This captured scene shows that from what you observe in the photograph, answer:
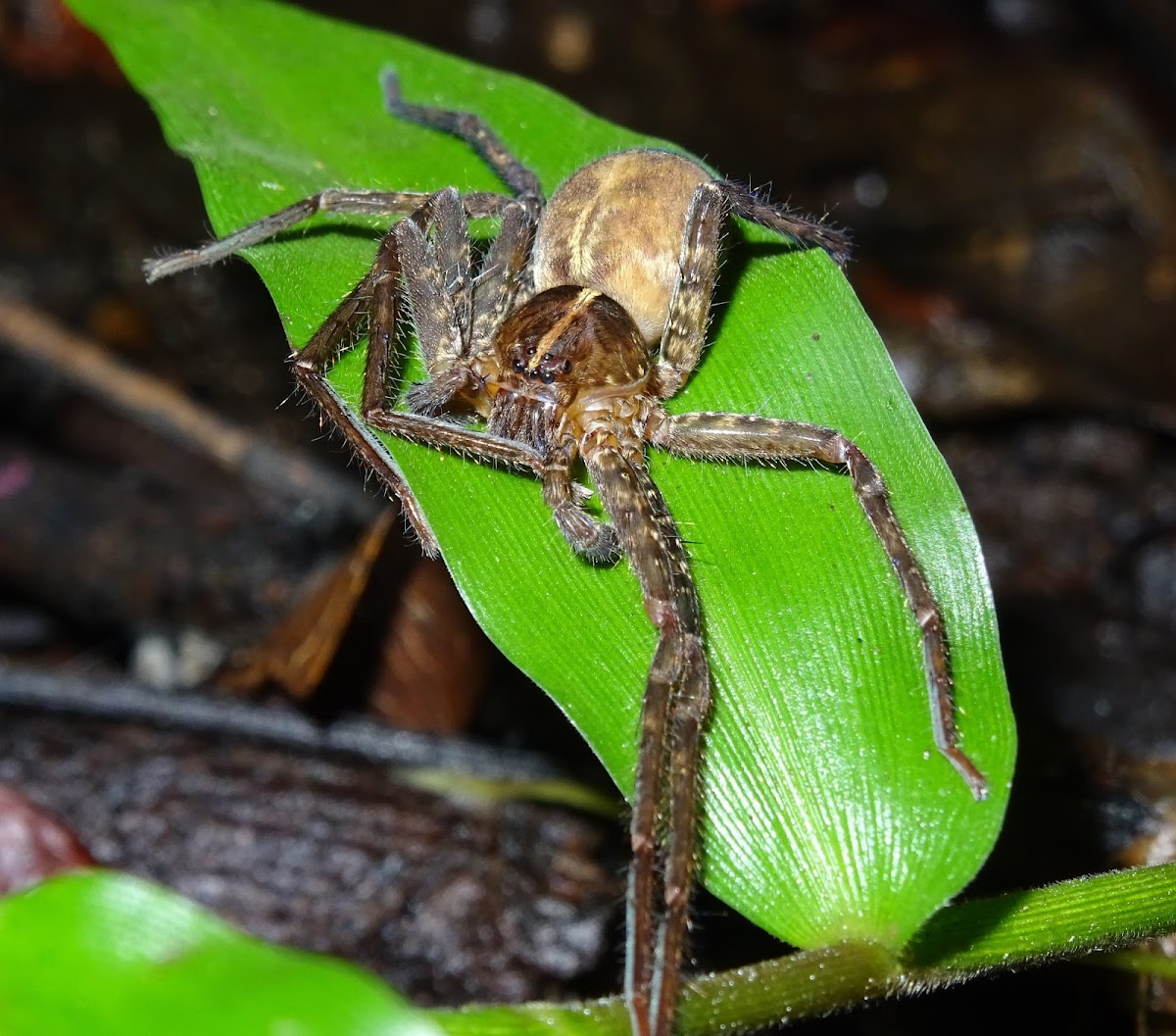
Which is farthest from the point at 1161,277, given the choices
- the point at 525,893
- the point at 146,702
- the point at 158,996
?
the point at 158,996

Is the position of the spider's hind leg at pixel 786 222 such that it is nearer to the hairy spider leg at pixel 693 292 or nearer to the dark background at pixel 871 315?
the hairy spider leg at pixel 693 292

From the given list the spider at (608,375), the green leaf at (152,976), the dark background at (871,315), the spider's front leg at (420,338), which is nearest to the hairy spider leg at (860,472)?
the spider at (608,375)

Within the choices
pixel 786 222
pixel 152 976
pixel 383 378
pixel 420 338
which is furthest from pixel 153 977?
pixel 786 222

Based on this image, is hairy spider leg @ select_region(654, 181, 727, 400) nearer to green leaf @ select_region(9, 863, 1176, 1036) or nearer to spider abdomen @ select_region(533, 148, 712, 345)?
spider abdomen @ select_region(533, 148, 712, 345)

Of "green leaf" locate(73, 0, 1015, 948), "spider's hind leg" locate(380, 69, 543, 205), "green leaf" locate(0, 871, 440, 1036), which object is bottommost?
"green leaf" locate(0, 871, 440, 1036)

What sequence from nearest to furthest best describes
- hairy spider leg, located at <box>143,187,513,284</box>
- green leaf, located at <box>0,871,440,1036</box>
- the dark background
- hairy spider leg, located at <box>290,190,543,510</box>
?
1. green leaf, located at <box>0,871,440,1036</box>
2. hairy spider leg, located at <box>290,190,543,510</box>
3. hairy spider leg, located at <box>143,187,513,284</box>
4. the dark background

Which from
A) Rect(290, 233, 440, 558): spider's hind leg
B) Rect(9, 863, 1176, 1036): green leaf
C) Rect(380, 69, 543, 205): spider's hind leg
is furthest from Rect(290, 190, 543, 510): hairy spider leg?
Rect(9, 863, 1176, 1036): green leaf
